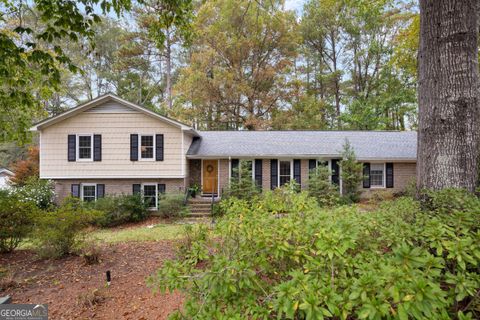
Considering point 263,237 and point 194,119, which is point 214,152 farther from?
point 263,237

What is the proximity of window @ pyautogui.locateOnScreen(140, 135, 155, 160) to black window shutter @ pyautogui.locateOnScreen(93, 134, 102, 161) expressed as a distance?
2067mm

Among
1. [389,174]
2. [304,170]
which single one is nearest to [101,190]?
[304,170]

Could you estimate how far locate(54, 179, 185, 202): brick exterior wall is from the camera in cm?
1331

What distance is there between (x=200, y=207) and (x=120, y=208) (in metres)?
3.76

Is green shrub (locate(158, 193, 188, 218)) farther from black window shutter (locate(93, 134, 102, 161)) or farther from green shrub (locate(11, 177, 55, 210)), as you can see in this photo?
green shrub (locate(11, 177, 55, 210))

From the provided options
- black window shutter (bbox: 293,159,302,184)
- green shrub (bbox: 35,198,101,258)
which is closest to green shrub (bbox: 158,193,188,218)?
black window shutter (bbox: 293,159,302,184)

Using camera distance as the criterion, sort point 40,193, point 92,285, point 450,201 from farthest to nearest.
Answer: point 40,193 → point 92,285 → point 450,201

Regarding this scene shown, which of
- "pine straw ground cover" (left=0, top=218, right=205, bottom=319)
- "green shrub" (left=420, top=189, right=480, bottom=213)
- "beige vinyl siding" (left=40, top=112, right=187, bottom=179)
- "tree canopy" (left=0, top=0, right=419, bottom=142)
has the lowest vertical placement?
"pine straw ground cover" (left=0, top=218, right=205, bottom=319)

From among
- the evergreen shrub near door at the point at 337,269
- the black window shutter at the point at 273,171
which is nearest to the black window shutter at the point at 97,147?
the black window shutter at the point at 273,171

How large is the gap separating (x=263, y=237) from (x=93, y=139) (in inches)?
540

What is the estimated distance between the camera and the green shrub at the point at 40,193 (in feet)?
40.8

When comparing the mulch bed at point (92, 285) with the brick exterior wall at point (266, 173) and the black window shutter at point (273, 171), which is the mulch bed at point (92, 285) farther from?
the black window shutter at point (273, 171)

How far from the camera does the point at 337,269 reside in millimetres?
1905

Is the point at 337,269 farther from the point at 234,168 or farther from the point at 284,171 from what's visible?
the point at 284,171
